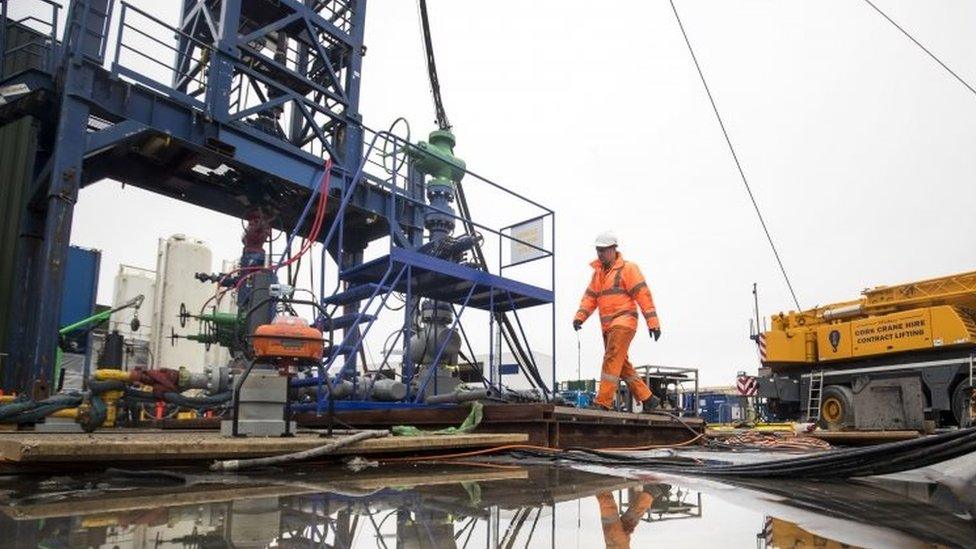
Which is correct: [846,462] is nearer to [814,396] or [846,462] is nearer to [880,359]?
[880,359]

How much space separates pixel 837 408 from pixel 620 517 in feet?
37.0

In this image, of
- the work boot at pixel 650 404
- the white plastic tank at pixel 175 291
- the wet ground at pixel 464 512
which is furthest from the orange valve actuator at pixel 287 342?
the white plastic tank at pixel 175 291

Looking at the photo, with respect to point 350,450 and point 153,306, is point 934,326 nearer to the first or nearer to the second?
point 350,450

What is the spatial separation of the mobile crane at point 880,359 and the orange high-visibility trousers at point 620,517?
9.25 m

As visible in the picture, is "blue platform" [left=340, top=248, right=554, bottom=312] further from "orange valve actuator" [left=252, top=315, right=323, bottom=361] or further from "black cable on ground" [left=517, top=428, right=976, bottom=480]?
"black cable on ground" [left=517, top=428, right=976, bottom=480]

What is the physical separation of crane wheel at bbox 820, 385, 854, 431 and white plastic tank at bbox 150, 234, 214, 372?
59.6ft

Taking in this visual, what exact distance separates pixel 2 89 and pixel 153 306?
1438 cm

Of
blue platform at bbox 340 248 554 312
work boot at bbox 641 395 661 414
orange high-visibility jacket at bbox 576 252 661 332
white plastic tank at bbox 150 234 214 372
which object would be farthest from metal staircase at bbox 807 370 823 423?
white plastic tank at bbox 150 234 214 372

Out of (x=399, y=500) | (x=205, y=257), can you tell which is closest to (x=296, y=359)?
(x=399, y=500)

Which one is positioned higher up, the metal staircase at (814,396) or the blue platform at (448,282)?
the blue platform at (448,282)

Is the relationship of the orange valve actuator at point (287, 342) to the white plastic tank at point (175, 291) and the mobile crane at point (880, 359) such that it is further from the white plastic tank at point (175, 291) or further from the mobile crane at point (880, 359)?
the white plastic tank at point (175, 291)

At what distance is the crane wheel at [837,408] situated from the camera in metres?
11.3

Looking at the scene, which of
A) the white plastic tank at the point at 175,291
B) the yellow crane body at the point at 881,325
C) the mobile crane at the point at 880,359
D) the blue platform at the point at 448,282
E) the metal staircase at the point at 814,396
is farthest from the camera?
the white plastic tank at the point at 175,291

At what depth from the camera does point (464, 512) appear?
7.86 ft
